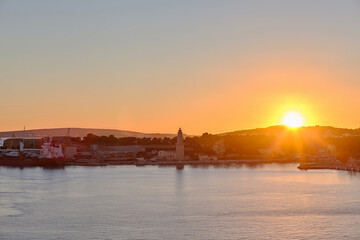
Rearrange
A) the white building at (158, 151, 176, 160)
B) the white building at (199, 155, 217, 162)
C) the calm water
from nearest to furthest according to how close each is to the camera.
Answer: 1. the calm water
2. the white building at (158, 151, 176, 160)
3. the white building at (199, 155, 217, 162)

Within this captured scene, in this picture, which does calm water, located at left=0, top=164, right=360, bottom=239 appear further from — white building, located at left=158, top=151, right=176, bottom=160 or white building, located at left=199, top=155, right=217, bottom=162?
white building, located at left=199, top=155, right=217, bottom=162

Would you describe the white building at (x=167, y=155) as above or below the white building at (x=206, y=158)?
above

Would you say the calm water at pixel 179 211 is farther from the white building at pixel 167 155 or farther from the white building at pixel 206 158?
the white building at pixel 206 158

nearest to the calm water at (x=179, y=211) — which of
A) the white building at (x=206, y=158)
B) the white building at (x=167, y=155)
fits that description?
the white building at (x=167, y=155)

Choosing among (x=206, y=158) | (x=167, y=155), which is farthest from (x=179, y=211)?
(x=206, y=158)

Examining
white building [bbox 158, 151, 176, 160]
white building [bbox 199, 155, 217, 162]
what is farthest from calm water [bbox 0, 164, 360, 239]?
white building [bbox 199, 155, 217, 162]

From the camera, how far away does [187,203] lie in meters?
21.5

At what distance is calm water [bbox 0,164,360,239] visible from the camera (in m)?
15.6

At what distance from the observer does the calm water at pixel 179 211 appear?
15.6 m

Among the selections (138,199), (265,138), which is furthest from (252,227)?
(265,138)

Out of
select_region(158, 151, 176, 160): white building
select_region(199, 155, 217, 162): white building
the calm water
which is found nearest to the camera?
the calm water

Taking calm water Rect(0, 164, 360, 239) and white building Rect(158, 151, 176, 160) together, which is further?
white building Rect(158, 151, 176, 160)

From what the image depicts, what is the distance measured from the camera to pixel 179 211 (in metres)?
19.4

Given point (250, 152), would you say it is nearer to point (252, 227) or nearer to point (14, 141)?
point (14, 141)
